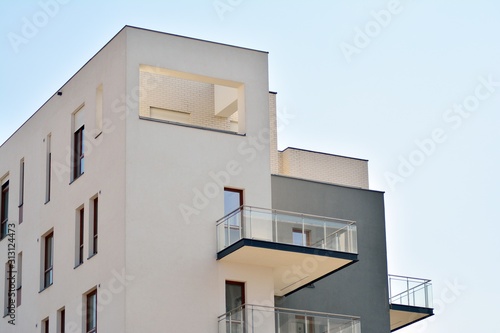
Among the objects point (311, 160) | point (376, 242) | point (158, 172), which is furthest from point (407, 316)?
point (158, 172)

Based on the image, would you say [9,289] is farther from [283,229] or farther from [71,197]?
[283,229]

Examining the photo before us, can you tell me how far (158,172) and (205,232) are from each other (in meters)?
2.17

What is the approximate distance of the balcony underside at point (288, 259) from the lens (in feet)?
122

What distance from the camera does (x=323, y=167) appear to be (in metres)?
49.3

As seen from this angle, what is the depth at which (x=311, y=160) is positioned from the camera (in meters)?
49.0

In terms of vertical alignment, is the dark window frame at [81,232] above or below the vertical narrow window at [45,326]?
above

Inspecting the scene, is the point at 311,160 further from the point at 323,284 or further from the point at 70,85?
the point at 70,85

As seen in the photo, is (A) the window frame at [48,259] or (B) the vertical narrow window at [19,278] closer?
(A) the window frame at [48,259]

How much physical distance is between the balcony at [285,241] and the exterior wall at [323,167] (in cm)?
969

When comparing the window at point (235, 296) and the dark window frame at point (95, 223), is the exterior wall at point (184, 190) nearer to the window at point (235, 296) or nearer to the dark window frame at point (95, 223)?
the window at point (235, 296)

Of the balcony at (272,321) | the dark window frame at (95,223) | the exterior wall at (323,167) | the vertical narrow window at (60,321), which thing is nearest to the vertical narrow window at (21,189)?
the vertical narrow window at (60,321)

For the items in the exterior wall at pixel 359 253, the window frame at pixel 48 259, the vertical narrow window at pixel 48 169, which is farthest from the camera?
the exterior wall at pixel 359 253

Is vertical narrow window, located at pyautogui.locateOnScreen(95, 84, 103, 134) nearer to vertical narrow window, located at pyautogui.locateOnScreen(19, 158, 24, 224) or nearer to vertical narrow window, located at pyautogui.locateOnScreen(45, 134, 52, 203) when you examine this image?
vertical narrow window, located at pyautogui.locateOnScreen(45, 134, 52, 203)

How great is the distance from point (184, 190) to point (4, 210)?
1079 cm
